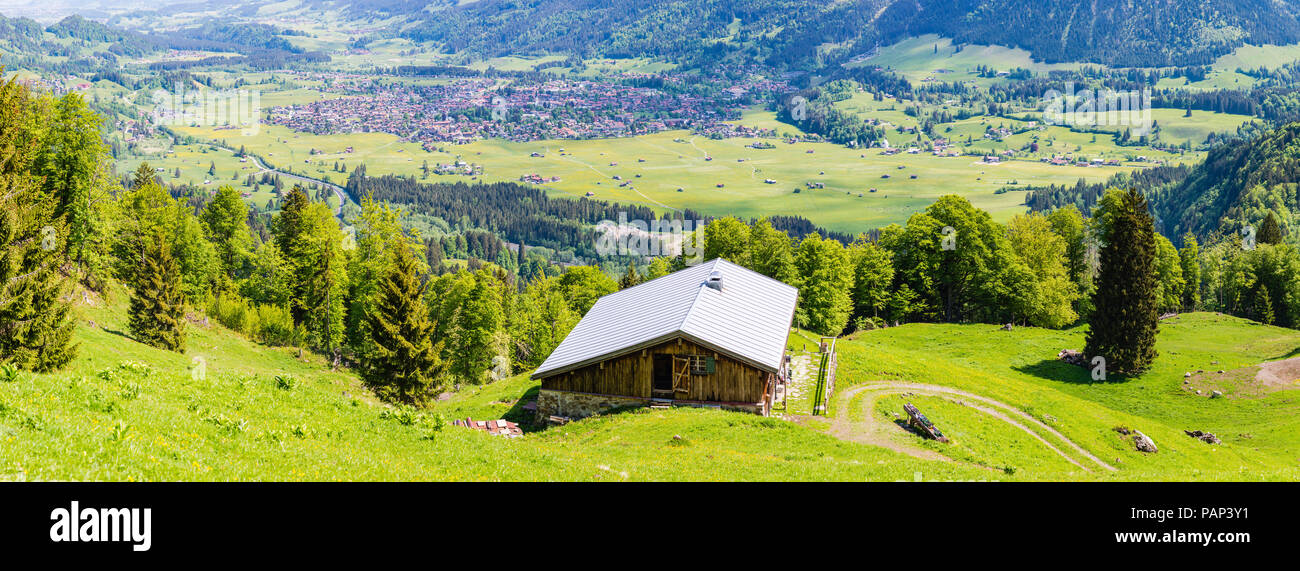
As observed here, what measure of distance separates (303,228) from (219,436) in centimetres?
6812

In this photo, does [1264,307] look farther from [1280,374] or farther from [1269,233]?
[1280,374]

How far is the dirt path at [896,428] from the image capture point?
37.4 m

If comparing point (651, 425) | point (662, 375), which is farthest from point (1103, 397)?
point (651, 425)

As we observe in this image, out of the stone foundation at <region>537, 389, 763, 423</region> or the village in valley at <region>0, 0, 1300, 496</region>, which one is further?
the stone foundation at <region>537, 389, 763, 423</region>

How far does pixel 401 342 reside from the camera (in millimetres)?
51125

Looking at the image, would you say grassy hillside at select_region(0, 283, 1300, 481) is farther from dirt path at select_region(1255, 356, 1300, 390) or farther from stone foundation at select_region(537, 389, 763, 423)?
stone foundation at select_region(537, 389, 763, 423)

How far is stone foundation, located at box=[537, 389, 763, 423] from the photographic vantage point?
42.1 meters

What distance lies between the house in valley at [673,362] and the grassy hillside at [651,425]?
8.21 feet

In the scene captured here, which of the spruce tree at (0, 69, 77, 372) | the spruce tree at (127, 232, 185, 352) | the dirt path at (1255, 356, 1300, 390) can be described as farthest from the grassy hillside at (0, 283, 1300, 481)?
the spruce tree at (0, 69, 77, 372)

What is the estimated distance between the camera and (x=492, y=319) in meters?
78.5

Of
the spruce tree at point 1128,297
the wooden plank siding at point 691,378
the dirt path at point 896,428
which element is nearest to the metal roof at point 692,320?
the wooden plank siding at point 691,378

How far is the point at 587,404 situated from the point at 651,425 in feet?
23.6

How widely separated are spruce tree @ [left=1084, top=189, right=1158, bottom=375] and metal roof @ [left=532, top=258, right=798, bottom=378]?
1174 inches
